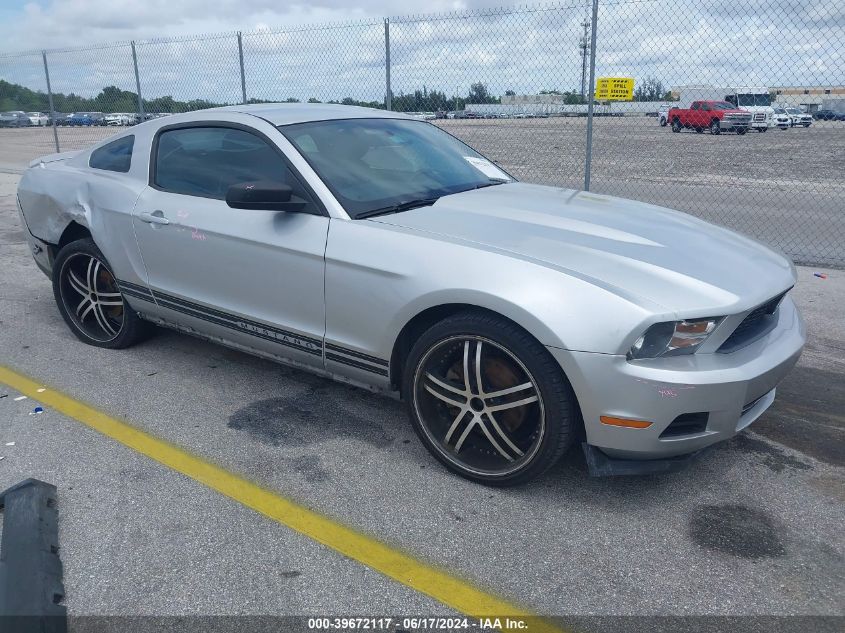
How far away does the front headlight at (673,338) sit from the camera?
104 inches

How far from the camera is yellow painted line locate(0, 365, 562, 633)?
2.41 m

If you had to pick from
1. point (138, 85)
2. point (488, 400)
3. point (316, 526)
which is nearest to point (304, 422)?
point (316, 526)

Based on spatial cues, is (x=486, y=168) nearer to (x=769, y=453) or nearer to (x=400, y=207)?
(x=400, y=207)

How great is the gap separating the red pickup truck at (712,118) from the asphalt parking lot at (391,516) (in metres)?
12.0

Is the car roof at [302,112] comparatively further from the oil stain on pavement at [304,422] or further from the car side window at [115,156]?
the oil stain on pavement at [304,422]

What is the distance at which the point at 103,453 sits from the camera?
134 inches

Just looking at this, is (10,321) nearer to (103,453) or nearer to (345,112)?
(103,453)

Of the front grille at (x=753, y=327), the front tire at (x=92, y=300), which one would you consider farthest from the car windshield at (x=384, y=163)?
the front tire at (x=92, y=300)

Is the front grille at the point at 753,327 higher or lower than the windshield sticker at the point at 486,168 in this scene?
lower

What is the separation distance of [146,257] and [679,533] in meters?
3.17

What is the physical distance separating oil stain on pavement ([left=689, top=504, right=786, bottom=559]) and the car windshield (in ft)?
6.30

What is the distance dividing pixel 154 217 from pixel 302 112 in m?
1.03

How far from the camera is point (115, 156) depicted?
4.56m

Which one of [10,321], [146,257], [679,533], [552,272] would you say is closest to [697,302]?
[552,272]
